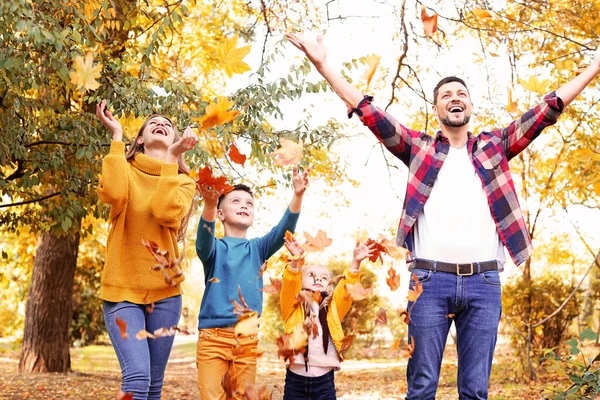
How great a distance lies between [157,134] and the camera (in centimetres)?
353

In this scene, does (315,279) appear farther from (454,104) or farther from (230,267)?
(454,104)

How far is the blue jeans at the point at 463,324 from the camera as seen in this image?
304cm

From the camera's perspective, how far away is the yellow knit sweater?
10.6 ft

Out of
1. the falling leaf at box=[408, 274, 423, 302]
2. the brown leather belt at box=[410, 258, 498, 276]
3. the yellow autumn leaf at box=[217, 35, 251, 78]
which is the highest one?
the yellow autumn leaf at box=[217, 35, 251, 78]

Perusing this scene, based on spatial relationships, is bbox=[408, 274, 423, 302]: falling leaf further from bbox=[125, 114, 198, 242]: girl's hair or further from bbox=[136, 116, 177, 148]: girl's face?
bbox=[136, 116, 177, 148]: girl's face

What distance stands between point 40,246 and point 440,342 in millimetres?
7754

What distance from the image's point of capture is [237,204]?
3.88 meters

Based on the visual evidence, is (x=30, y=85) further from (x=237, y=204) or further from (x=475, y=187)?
(x=475, y=187)

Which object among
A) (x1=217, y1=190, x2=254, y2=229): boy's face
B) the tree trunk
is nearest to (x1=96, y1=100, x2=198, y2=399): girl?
(x1=217, y1=190, x2=254, y2=229): boy's face

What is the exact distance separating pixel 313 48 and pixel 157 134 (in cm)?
87

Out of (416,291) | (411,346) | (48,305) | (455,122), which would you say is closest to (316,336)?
(411,346)

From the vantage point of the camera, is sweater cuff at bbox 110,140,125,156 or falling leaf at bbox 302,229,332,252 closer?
sweater cuff at bbox 110,140,125,156

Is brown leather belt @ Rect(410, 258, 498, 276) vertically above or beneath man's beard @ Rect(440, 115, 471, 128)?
beneath

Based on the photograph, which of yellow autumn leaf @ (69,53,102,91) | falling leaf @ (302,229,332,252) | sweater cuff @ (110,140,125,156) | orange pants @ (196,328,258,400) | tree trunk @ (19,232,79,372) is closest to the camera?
sweater cuff @ (110,140,125,156)
